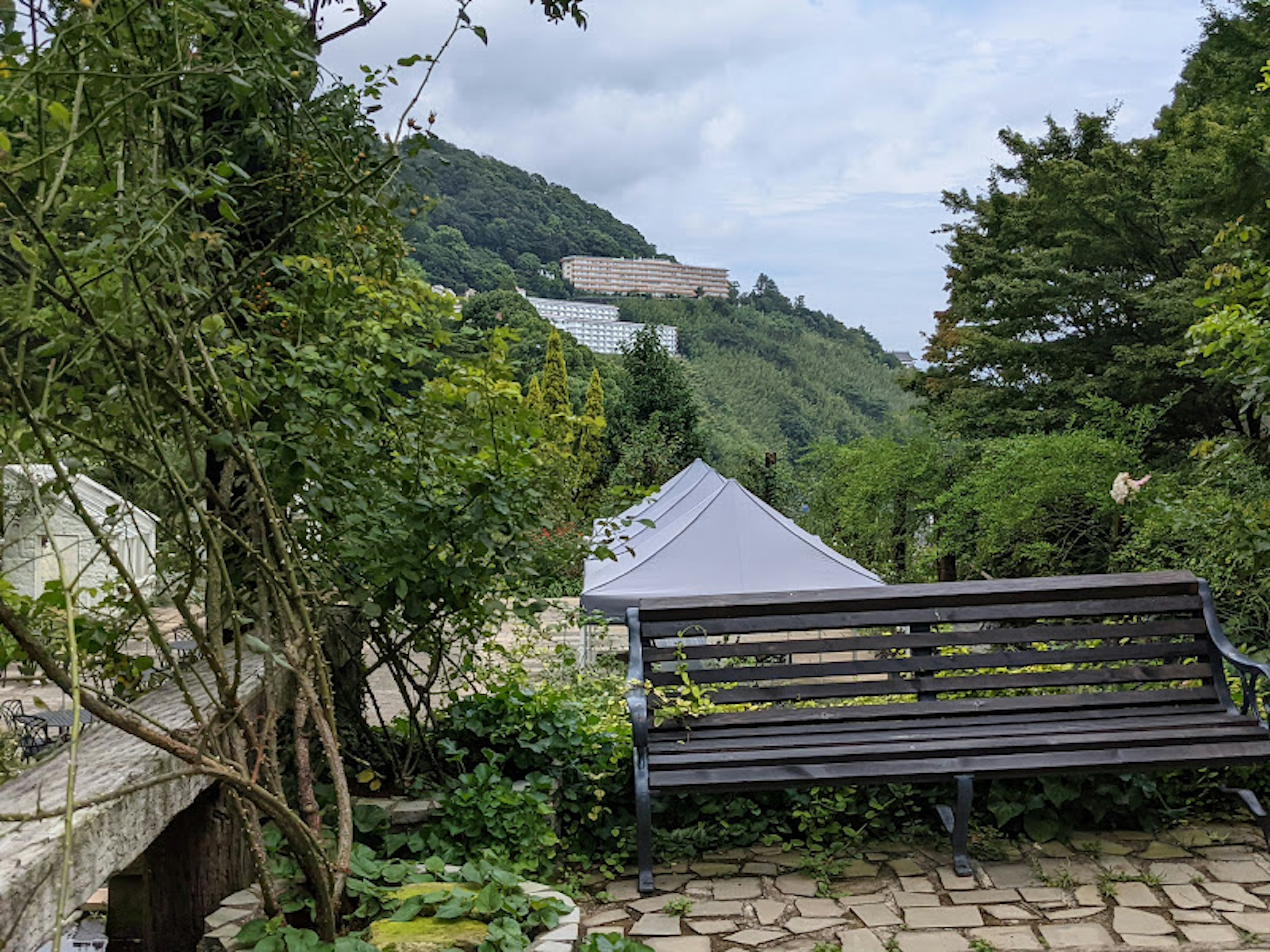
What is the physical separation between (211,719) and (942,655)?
10.4 feet

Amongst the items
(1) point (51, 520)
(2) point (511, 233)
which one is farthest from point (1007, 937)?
(2) point (511, 233)

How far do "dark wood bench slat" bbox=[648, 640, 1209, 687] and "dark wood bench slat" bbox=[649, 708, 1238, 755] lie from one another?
21cm

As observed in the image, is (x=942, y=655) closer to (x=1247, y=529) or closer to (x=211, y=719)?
(x=1247, y=529)

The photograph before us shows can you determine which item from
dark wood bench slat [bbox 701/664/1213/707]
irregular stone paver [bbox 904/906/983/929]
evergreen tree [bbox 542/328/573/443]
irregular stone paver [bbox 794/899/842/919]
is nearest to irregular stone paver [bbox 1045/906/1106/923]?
irregular stone paver [bbox 904/906/983/929]

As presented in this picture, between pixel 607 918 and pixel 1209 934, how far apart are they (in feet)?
6.25

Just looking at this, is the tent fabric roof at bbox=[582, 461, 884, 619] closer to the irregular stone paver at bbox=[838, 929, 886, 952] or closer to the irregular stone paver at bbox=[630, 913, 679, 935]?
the irregular stone paver at bbox=[630, 913, 679, 935]

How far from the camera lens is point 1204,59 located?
1367 centimetres

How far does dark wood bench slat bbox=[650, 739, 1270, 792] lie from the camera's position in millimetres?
3791

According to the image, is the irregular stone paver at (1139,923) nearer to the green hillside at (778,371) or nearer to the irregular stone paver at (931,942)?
the irregular stone paver at (931,942)

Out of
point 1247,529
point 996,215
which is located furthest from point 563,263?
point 1247,529

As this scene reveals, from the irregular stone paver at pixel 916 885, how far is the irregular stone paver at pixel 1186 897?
30.3 inches

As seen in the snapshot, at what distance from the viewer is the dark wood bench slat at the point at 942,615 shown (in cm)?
433

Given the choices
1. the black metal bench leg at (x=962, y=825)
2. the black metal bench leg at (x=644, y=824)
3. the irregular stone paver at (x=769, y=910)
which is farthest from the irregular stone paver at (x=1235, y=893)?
the black metal bench leg at (x=644, y=824)

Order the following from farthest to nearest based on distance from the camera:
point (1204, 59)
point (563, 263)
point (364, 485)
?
point (563, 263) → point (1204, 59) → point (364, 485)
